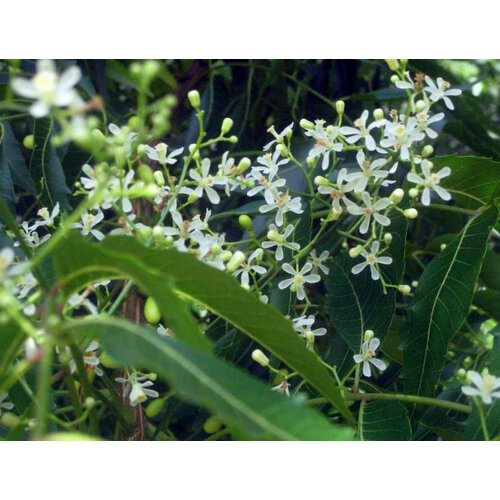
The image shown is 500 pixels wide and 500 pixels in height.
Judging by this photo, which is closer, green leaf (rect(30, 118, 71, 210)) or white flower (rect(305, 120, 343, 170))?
white flower (rect(305, 120, 343, 170))

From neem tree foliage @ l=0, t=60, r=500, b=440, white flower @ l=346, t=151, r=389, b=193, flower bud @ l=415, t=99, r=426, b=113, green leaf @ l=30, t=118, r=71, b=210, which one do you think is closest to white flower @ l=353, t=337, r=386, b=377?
neem tree foliage @ l=0, t=60, r=500, b=440

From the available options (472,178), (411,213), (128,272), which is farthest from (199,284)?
(472,178)

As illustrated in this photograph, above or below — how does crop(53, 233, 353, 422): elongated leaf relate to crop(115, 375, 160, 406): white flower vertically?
above

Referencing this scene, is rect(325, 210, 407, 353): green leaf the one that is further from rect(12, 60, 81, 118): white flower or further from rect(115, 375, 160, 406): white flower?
rect(12, 60, 81, 118): white flower

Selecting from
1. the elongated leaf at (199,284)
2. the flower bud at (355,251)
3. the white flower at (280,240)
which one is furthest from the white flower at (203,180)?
the elongated leaf at (199,284)

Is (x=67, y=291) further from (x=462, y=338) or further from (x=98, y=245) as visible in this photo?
(x=462, y=338)

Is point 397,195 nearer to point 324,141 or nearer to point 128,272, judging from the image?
point 324,141

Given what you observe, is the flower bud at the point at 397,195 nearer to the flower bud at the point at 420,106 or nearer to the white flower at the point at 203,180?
the flower bud at the point at 420,106
